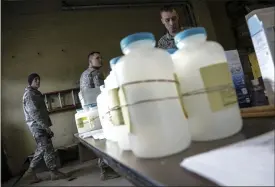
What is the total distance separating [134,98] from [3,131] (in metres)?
4.12

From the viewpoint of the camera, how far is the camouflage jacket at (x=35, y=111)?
117 inches

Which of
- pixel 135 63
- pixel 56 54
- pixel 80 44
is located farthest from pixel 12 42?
pixel 135 63

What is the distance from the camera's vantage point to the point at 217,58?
536mm

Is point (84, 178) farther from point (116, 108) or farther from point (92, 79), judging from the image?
point (116, 108)

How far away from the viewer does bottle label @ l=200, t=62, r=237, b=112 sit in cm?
50

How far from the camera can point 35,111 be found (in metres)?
2.99

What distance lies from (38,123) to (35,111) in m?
0.16

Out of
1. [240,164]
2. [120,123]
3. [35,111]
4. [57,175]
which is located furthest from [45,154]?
[240,164]

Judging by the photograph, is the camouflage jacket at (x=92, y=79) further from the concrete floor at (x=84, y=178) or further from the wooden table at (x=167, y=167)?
the wooden table at (x=167, y=167)

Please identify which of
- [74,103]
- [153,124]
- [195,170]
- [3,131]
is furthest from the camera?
[74,103]

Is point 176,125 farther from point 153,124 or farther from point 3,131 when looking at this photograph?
point 3,131

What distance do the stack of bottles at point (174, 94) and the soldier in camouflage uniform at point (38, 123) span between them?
278 cm

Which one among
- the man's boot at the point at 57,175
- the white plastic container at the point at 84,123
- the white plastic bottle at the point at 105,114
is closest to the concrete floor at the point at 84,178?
the man's boot at the point at 57,175

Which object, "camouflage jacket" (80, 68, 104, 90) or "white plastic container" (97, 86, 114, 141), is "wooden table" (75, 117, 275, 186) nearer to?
"white plastic container" (97, 86, 114, 141)
